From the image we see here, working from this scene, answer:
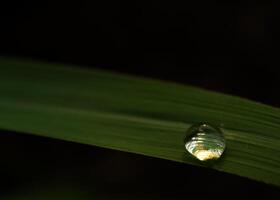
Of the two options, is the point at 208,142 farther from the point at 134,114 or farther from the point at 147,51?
the point at 147,51

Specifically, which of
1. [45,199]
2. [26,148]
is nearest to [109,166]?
[26,148]

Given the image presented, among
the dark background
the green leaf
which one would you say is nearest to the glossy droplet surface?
the green leaf

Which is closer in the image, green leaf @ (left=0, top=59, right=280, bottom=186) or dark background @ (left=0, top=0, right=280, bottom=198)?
green leaf @ (left=0, top=59, right=280, bottom=186)

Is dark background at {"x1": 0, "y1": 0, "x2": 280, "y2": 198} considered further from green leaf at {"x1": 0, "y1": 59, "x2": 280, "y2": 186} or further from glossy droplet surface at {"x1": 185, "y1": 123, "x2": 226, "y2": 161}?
glossy droplet surface at {"x1": 185, "y1": 123, "x2": 226, "y2": 161}

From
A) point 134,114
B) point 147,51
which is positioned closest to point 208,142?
point 134,114

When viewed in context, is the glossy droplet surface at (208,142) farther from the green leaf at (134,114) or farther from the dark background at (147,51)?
the dark background at (147,51)
